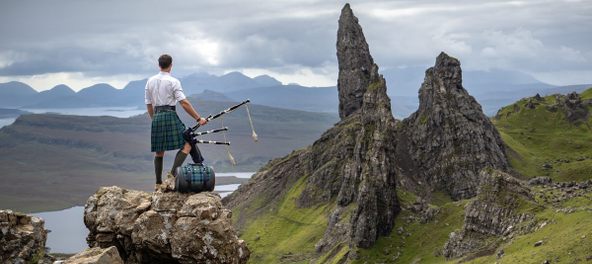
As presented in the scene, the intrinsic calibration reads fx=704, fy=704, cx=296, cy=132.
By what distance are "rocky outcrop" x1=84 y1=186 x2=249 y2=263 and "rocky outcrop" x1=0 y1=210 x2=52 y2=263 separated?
2.42 metres

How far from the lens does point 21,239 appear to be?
32.3m

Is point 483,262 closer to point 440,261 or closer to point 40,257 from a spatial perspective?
point 440,261

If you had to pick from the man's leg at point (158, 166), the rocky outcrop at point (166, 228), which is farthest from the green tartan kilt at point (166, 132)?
the rocky outcrop at point (166, 228)

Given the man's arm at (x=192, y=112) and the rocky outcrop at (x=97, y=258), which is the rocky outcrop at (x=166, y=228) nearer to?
the rocky outcrop at (x=97, y=258)

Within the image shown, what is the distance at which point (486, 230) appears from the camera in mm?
156000

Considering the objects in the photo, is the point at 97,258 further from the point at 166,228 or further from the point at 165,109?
the point at 165,109

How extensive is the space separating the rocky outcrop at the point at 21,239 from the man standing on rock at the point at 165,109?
5970mm

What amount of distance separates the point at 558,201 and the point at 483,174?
21969 millimetres

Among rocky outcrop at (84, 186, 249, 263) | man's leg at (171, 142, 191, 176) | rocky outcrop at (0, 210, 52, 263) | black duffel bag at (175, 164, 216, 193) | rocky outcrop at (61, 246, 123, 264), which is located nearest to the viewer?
rocky outcrop at (61, 246, 123, 264)

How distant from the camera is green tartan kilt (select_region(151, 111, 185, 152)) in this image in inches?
1373

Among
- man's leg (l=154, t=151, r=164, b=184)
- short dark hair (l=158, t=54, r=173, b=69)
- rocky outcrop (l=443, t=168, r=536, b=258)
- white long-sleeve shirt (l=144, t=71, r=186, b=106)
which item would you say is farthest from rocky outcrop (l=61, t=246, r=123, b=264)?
rocky outcrop (l=443, t=168, r=536, b=258)

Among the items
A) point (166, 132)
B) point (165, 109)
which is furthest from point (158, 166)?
point (165, 109)

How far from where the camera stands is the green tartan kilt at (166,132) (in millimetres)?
34875

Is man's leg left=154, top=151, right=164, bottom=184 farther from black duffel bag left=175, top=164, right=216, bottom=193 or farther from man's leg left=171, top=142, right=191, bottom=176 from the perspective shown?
black duffel bag left=175, top=164, right=216, bottom=193
